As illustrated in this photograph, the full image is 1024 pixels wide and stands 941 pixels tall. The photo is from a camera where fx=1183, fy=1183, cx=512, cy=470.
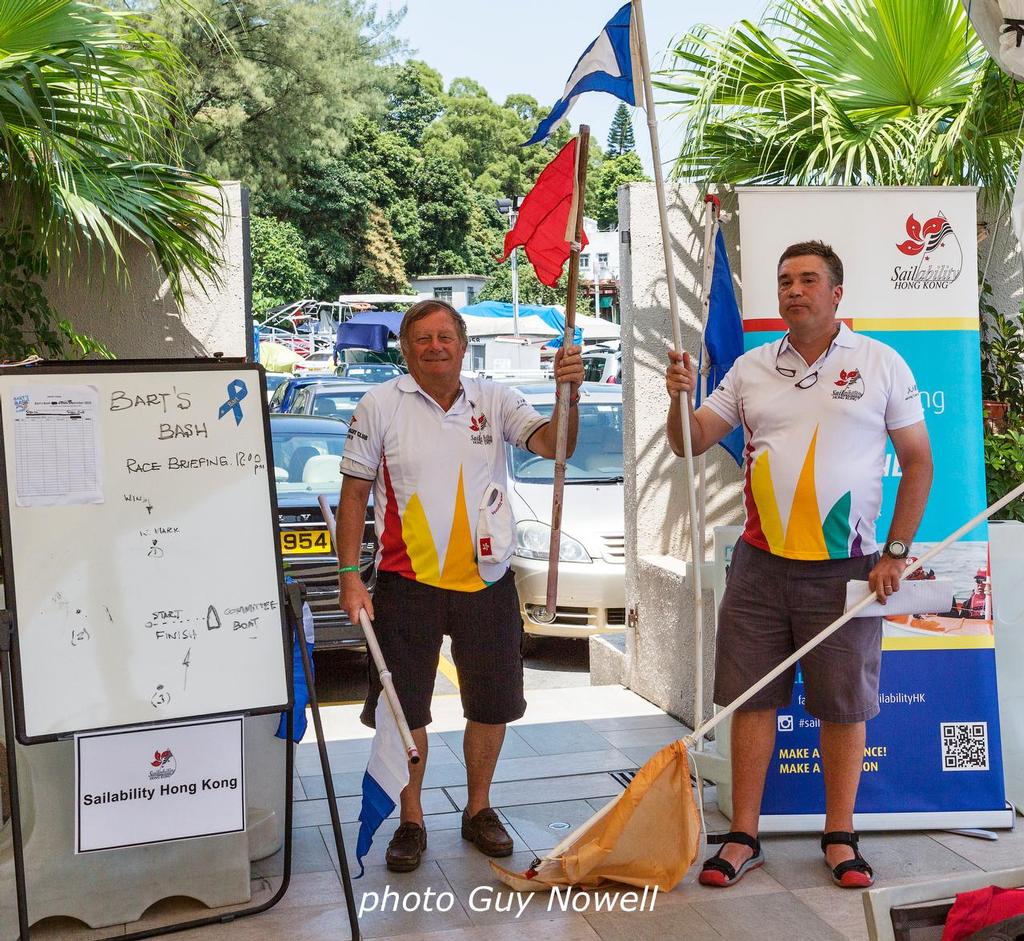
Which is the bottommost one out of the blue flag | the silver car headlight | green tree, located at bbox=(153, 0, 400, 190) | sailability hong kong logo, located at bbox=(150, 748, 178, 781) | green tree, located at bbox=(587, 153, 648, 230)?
sailability hong kong logo, located at bbox=(150, 748, 178, 781)

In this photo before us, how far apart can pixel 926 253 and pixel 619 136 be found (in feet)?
293

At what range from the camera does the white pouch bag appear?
12.3ft

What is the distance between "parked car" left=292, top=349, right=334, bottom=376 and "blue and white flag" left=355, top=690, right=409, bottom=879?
1017 inches

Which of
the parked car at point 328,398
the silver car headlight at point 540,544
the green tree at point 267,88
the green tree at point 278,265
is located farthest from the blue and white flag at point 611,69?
the green tree at point 278,265

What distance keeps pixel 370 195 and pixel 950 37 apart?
44762 millimetres

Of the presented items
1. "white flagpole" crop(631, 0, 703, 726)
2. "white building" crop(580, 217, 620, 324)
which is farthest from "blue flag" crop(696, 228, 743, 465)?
"white building" crop(580, 217, 620, 324)

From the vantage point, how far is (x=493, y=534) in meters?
3.74

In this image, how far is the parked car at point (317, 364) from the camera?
3164 cm

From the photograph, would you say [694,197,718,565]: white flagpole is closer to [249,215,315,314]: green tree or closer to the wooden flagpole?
the wooden flagpole

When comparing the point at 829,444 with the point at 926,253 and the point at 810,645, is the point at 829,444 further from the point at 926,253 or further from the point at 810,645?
the point at 926,253

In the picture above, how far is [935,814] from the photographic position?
4.07 metres

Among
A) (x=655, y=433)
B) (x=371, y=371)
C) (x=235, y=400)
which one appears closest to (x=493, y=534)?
(x=235, y=400)

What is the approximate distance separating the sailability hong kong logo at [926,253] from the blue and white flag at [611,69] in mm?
1280

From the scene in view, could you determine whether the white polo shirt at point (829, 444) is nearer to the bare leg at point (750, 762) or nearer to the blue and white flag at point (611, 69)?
the bare leg at point (750, 762)
